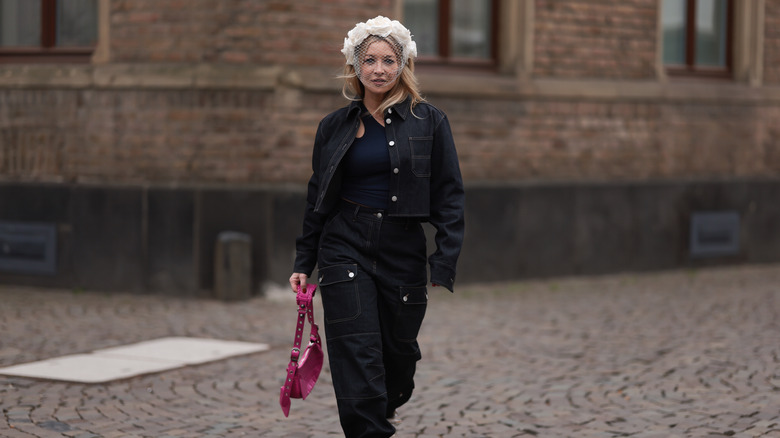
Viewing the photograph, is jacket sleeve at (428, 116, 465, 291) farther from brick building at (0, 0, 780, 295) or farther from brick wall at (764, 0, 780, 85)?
brick wall at (764, 0, 780, 85)

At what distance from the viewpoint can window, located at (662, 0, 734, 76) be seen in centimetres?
1348

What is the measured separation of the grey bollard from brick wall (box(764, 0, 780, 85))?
7.10 metres

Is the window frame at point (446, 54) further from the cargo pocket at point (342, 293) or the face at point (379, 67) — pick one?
the cargo pocket at point (342, 293)

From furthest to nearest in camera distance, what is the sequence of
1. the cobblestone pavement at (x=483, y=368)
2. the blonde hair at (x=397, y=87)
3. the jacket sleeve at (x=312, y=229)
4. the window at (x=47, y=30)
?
the window at (x=47, y=30), the cobblestone pavement at (x=483, y=368), the jacket sleeve at (x=312, y=229), the blonde hair at (x=397, y=87)

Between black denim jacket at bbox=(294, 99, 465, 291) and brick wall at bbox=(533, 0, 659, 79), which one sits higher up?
brick wall at bbox=(533, 0, 659, 79)

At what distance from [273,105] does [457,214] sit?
19.1 feet

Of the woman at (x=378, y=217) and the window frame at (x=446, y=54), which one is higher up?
the window frame at (x=446, y=54)

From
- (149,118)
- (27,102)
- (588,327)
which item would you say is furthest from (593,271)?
(27,102)

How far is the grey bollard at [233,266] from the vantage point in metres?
10.1

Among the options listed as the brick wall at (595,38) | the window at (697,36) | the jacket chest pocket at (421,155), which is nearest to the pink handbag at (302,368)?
the jacket chest pocket at (421,155)

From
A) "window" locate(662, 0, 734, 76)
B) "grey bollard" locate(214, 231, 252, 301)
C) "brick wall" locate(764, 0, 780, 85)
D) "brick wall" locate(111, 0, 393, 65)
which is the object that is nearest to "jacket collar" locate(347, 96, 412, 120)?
"grey bollard" locate(214, 231, 252, 301)

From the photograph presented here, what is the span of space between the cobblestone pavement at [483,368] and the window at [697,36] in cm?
326

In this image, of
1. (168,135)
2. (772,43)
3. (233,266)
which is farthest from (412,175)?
(772,43)

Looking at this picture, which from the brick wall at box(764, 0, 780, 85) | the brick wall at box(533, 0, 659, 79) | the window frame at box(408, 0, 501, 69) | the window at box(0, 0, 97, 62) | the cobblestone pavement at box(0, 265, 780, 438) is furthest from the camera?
the brick wall at box(764, 0, 780, 85)
